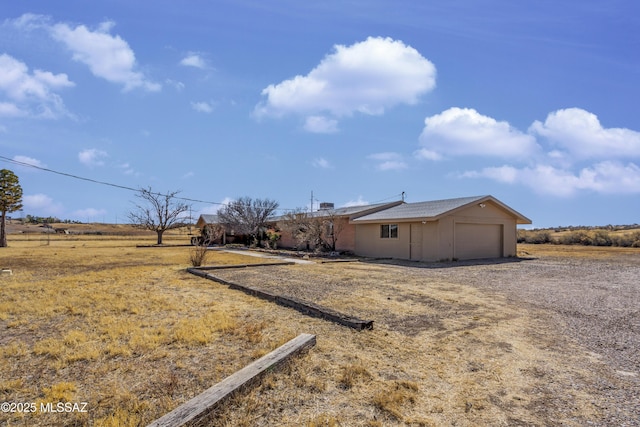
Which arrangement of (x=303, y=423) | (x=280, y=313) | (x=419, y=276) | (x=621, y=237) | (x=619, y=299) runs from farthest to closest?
(x=621, y=237) → (x=419, y=276) → (x=619, y=299) → (x=280, y=313) → (x=303, y=423)

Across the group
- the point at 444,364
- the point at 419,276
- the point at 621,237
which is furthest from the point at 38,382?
the point at 621,237

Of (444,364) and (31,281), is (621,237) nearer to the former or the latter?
(444,364)

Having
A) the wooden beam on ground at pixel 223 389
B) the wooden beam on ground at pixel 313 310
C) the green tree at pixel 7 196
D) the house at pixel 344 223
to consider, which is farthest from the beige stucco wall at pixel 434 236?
the green tree at pixel 7 196

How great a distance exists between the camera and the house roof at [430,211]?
1636 cm

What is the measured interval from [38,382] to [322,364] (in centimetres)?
282

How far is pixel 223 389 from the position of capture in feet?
10.2

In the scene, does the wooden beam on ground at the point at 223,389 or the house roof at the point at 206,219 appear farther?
the house roof at the point at 206,219

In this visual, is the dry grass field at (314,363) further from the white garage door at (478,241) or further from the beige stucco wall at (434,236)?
the white garage door at (478,241)

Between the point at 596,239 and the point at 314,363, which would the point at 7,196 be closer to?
the point at 314,363

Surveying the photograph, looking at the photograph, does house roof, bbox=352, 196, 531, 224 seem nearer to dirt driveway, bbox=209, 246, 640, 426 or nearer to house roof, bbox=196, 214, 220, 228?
dirt driveway, bbox=209, 246, 640, 426

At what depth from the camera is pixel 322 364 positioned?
393cm

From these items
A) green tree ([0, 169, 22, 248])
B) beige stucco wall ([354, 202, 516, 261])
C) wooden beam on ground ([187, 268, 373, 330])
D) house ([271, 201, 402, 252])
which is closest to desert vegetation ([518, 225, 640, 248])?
beige stucco wall ([354, 202, 516, 261])

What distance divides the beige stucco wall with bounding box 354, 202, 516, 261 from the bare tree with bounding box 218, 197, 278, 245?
37.4ft

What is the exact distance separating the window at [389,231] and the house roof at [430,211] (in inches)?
20.8
